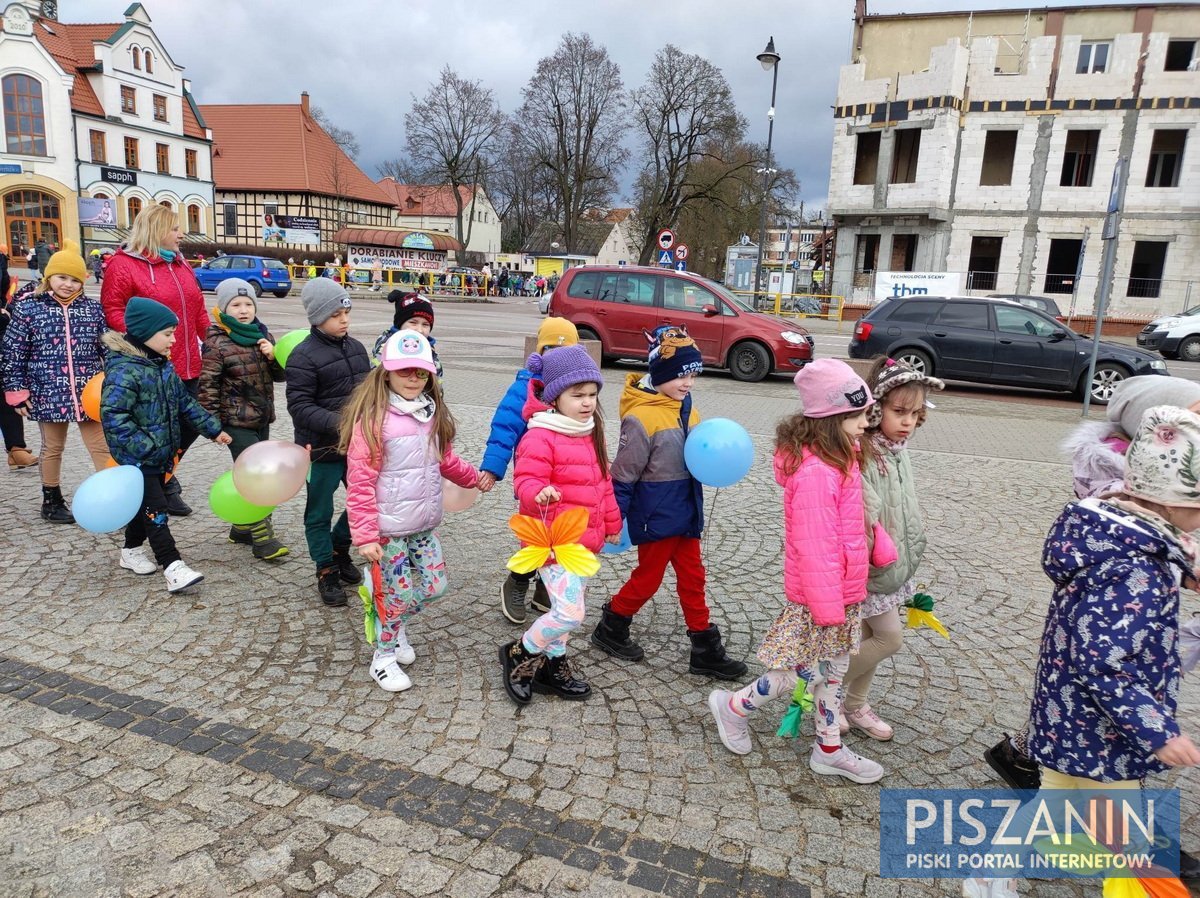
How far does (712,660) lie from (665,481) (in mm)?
917

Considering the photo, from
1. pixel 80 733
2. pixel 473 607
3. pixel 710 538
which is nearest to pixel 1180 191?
pixel 710 538

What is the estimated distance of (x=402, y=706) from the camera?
3363 millimetres

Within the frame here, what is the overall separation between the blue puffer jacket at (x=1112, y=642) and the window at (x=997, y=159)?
33.4 metres

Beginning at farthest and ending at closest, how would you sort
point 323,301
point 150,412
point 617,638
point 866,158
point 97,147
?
1. point 97,147
2. point 866,158
3. point 150,412
4. point 323,301
5. point 617,638

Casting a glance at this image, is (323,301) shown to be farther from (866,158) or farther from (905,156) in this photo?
(866,158)

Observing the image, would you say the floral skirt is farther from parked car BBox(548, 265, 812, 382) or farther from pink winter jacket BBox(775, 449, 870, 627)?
parked car BBox(548, 265, 812, 382)

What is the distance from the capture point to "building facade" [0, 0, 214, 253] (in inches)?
1508

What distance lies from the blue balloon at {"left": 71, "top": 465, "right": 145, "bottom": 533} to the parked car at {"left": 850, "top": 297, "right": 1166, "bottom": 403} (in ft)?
39.7

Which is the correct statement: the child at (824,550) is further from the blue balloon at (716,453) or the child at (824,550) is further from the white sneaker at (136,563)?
the white sneaker at (136,563)

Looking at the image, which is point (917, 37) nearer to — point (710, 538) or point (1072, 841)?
point (710, 538)

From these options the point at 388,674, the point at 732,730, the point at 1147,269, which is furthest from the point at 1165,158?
the point at 388,674

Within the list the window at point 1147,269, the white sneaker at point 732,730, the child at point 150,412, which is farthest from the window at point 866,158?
the white sneaker at point 732,730

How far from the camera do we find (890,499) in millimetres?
3012

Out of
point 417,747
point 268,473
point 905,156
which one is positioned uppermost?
point 905,156
